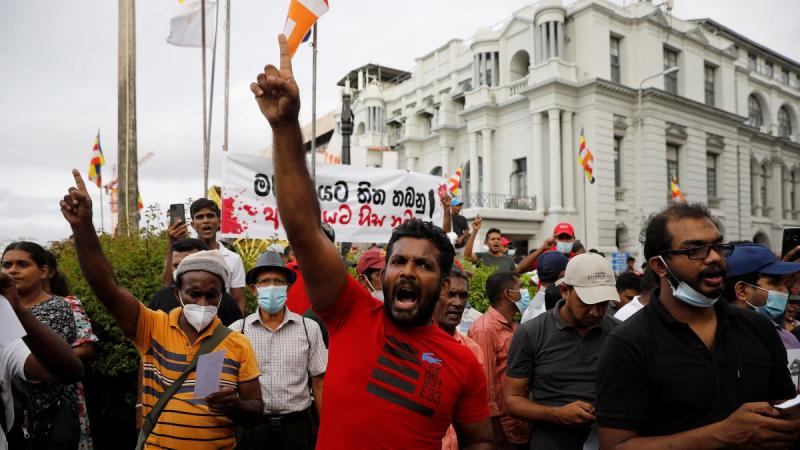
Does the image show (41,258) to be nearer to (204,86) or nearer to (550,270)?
(550,270)

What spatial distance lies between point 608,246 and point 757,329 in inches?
954

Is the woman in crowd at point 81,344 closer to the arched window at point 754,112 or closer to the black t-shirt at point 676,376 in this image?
the black t-shirt at point 676,376

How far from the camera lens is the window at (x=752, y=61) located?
36.7 meters

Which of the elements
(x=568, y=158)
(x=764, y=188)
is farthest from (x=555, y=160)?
(x=764, y=188)

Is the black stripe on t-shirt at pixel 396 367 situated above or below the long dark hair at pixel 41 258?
below

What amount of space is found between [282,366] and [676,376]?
2.38 metres

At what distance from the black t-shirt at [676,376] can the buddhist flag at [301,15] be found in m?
6.36

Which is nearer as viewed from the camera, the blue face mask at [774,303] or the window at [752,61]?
the blue face mask at [774,303]

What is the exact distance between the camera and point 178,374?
10.0ft

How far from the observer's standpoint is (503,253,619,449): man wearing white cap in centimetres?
328

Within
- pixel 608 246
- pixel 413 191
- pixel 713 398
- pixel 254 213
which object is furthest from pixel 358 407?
pixel 608 246

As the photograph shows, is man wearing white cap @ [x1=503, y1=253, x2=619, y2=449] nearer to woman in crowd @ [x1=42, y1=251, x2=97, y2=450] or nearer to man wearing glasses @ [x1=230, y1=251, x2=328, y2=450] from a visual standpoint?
man wearing glasses @ [x1=230, y1=251, x2=328, y2=450]

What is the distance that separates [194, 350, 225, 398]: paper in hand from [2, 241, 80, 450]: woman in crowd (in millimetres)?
1087

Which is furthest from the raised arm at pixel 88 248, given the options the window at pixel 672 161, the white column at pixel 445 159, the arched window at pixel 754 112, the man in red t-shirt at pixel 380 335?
the arched window at pixel 754 112
